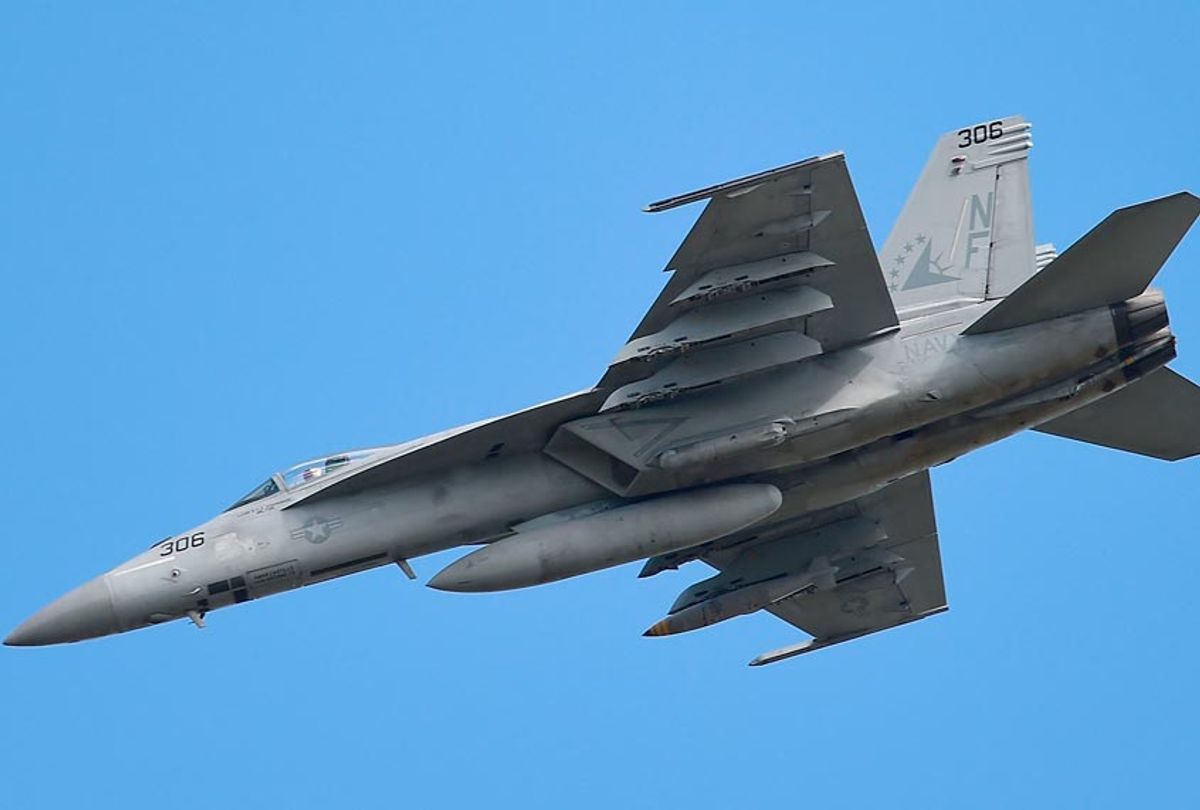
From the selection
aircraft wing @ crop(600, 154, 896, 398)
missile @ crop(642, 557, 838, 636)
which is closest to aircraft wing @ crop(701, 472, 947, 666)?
missile @ crop(642, 557, 838, 636)

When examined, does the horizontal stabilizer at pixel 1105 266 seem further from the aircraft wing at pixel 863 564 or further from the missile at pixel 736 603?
the missile at pixel 736 603

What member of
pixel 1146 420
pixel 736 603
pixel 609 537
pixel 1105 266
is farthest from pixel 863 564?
pixel 1105 266

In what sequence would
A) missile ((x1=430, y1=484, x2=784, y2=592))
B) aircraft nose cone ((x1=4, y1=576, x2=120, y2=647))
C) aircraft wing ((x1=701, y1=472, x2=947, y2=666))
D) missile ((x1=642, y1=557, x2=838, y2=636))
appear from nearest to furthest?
missile ((x1=430, y1=484, x2=784, y2=592)), aircraft nose cone ((x1=4, y1=576, x2=120, y2=647)), missile ((x1=642, y1=557, x2=838, y2=636)), aircraft wing ((x1=701, y1=472, x2=947, y2=666))

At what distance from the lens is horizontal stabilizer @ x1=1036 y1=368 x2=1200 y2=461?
70.4 feet

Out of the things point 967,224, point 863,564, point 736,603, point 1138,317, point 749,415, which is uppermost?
point 967,224

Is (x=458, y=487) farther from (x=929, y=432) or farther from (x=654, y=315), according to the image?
(x=929, y=432)

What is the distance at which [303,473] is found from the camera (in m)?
21.0

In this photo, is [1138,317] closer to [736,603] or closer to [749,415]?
[749,415]

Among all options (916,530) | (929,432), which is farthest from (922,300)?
(916,530)

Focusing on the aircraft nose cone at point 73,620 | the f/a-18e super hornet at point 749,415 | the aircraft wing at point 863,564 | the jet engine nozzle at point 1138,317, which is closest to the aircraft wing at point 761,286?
the f/a-18e super hornet at point 749,415

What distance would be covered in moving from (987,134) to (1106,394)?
13.9 feet

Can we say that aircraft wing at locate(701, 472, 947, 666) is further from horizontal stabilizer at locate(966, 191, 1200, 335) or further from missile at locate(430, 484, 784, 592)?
horizontal stabilizer at locate(966, 191, 1200, 335)

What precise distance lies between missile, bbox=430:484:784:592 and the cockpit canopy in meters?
1.89

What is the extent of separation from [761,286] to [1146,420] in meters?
5.53
